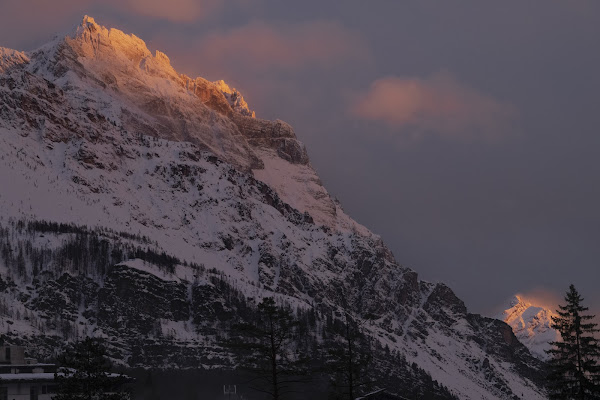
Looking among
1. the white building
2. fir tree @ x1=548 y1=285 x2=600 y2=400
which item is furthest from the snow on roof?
fir tree @ x1=548 y1=285 x2=600 y2=400

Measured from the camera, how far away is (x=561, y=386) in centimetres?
12238

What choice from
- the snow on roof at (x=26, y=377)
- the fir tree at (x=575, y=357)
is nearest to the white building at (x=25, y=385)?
the snow on roof at (x=26, y=377)

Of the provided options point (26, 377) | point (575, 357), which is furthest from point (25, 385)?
point (575, 357)

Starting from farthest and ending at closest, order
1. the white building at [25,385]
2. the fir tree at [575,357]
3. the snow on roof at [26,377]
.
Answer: the white building at [25,385] → the snow on roof at [26,377] → the fir tree at [575,357]

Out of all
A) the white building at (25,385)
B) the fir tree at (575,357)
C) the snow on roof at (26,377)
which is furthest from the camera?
the white building at (25,385)

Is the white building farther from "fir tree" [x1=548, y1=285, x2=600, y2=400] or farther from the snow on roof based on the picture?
"fir tree" [x1=548, y1=285, x2=600, y2=400]

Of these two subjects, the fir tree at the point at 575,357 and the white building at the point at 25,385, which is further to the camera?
the white building at the point at 25,385

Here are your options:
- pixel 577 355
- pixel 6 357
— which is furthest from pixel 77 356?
pixel 6 357

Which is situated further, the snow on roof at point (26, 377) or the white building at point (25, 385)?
the white building at point (25, 385)

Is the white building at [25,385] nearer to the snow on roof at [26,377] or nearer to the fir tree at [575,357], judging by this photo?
the snow on roof at [26,377]

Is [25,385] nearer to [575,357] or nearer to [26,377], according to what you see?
[26,377]

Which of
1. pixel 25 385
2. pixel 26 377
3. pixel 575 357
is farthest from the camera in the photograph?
pixel 26 377

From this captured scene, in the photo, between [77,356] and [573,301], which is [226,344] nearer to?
[77,356]

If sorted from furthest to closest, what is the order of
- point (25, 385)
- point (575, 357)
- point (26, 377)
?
point (26, 377) → point (25, 385) → point (575, 357)
